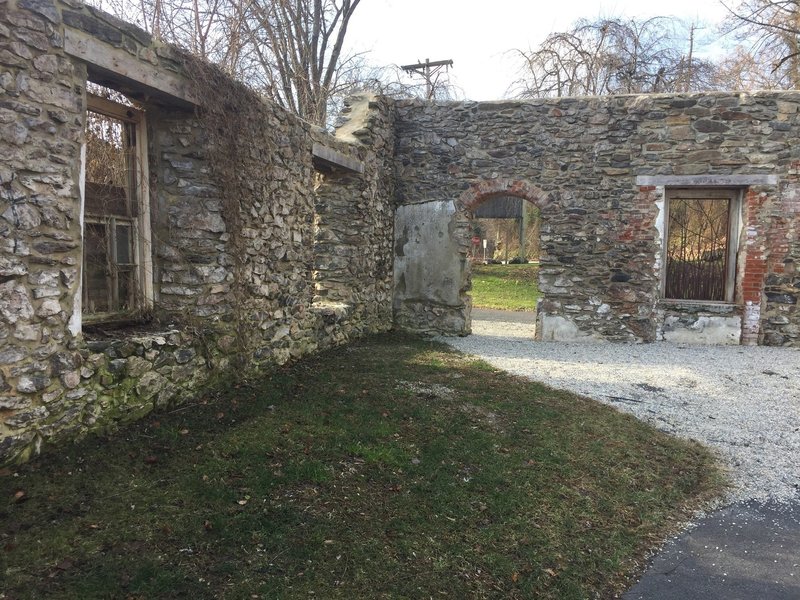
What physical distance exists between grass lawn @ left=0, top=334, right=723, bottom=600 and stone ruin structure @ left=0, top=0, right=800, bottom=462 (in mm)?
569

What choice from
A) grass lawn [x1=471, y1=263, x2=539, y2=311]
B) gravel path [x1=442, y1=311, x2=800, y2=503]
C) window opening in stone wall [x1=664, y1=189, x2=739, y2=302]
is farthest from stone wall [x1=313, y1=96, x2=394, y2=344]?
grass lawn [x1=471, y1=263, x2=539, y2=311]

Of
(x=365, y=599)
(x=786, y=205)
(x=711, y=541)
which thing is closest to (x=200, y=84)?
(x=365, y=599)

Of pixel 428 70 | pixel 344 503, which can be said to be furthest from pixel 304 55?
pixel 344 503

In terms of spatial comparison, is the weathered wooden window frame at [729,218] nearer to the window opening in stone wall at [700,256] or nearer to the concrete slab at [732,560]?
the window opening in stone wall at [700,256]

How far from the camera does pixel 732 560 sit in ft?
9.17

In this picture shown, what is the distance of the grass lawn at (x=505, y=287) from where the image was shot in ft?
49.1

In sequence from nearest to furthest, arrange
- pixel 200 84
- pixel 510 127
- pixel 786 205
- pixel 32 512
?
1. pixel 32 512
2. pixel 200 84
3. pixel 786 205
4. pixel 510 127

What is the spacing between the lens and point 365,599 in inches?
88.9

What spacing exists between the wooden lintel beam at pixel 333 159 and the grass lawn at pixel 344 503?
3095 mm

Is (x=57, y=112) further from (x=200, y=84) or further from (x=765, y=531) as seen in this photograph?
(x=765, y=531)

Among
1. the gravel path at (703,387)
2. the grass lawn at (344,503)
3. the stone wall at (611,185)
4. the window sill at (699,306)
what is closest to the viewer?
the grass lawn at (344,503)

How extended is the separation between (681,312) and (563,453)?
5.45 metres

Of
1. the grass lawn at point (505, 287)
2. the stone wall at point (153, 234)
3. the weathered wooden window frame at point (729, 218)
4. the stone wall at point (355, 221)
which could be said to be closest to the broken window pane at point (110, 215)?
the stone wall at point (153, 234)

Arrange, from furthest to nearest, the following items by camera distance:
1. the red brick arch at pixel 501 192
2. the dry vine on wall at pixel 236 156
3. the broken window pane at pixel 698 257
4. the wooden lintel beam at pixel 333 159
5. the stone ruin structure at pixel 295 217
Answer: the broken window pane at pixel 698 257 < the red brick arch at pixel 501 192 < the wooden lintel beam at pixel 333 159 < the dry vine on wall at pixel 236 156 < the stone ruin structure at pixel 295 217
